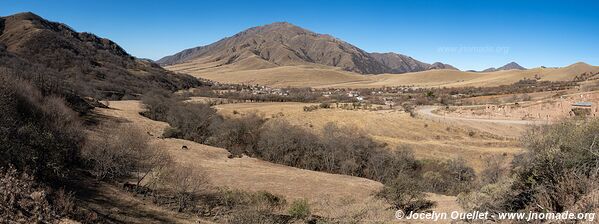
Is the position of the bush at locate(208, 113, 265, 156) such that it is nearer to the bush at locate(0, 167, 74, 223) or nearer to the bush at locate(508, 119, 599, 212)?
the bush at locate(0, 167, 74, 223)

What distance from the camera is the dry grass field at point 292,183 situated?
72.4 ft

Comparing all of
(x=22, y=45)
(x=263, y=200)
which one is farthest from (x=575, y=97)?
(x=22, y=45)

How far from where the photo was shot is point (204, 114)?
50.8m

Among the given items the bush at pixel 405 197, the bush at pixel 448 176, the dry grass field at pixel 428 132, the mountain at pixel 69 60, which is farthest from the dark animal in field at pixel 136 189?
the mountain at pixel 69 60

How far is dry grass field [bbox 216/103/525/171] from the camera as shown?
142ft

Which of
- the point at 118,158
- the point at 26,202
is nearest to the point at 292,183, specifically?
the point at 118,158

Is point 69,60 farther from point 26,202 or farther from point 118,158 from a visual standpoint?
point 26,202

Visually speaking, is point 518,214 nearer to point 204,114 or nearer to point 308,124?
point 204,114

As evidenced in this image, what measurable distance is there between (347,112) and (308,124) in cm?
955

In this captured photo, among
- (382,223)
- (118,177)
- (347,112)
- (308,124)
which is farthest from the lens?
(347,112)

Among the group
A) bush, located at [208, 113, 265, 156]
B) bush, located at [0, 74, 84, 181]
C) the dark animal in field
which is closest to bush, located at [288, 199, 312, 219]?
the dark animal in field

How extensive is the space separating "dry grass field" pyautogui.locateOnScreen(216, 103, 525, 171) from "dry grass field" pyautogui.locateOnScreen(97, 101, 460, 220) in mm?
16658

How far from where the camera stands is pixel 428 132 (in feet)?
168

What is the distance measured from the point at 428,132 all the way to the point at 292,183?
29.0 m
